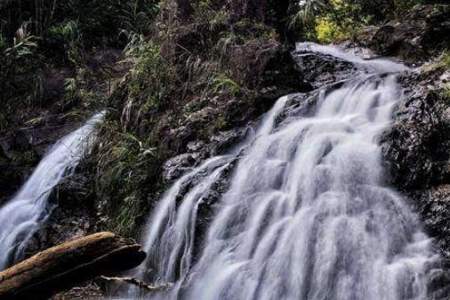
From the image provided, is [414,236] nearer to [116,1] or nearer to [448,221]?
[448,221]

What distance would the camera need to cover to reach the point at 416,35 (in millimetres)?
8469

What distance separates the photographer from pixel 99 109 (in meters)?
9.24

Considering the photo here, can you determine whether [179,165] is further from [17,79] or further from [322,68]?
[17,79]

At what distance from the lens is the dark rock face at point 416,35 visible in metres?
8.12

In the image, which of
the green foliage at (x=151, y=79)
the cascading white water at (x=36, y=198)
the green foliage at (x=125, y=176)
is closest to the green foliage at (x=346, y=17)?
the green foliage at (x=151, y=79)

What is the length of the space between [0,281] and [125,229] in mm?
2978

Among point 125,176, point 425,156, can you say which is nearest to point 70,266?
point 425,156

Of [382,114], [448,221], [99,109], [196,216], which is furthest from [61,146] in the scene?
[448,221]

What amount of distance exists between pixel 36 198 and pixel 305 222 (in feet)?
14.5

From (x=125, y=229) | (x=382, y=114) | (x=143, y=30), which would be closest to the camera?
(x=382, y=114)

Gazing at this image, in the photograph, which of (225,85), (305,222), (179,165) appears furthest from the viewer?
(225,85)

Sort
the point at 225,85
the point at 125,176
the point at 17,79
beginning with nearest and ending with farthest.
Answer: the point at 125,176 < the point at 225,85 < the point at 17,79

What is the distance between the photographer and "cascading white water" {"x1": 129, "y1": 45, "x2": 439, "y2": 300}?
4.29 metres

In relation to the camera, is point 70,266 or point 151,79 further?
point 151,79
